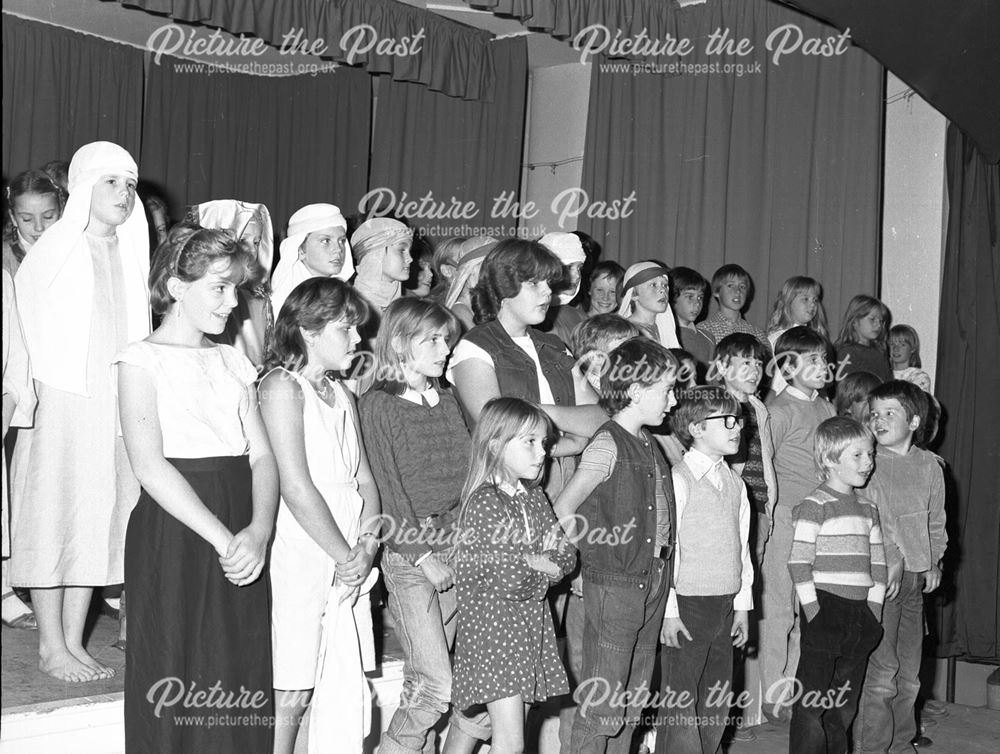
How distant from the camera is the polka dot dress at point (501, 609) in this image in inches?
99.1

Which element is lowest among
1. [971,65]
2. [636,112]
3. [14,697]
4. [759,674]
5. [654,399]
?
[759,674]

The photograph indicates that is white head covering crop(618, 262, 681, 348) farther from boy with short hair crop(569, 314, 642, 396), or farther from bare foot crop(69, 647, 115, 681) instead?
bare foot crop(69, 647, 115, 681)

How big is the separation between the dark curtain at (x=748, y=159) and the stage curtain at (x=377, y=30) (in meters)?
0.77

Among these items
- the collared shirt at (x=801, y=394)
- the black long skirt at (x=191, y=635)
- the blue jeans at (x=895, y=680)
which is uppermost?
the collared shirt at (x=801, y=394)

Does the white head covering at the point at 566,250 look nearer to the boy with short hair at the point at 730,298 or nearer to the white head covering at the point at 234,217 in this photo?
the white head covering at the point at 234,217

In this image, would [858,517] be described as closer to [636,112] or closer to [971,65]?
[971,65]

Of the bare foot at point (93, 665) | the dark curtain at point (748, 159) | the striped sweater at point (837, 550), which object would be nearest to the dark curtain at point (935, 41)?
the striped sweater at point (837, 550)

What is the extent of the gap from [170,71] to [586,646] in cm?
577

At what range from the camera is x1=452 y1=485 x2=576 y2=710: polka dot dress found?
99.1 inches

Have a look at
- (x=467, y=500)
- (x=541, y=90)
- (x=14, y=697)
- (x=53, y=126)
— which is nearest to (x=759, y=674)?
(x=467, y=500)

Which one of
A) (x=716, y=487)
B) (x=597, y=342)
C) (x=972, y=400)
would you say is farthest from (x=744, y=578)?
(x=972, y=400)

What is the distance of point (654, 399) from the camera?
2959mm

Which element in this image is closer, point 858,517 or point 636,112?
point 858,517

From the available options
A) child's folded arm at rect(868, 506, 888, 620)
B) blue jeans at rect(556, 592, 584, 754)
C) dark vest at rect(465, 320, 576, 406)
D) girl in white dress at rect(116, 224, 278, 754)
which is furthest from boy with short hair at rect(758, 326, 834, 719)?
girl in white dress at rect(116, 224, 278, 754)
